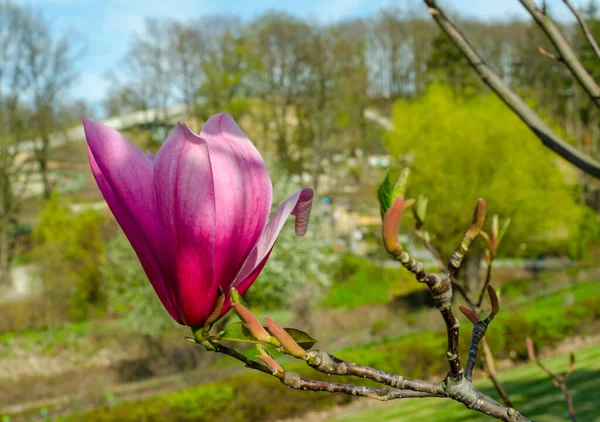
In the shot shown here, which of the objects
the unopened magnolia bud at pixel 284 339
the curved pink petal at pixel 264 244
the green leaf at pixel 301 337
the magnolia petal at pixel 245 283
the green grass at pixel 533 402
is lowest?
the green grass at pixel 533 402

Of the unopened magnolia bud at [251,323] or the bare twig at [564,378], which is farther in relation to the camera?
the bare twig at [564,378]

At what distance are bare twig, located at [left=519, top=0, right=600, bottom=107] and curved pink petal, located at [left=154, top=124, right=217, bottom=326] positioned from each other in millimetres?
968

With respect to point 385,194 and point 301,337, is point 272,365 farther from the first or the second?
point 385,194

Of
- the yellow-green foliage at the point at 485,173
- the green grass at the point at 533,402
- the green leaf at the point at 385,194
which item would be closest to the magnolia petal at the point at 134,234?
the green leaf at the point at 385,194

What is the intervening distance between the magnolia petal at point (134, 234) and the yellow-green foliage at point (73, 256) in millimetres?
20260

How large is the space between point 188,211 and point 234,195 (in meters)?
0.04

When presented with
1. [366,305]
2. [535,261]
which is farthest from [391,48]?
[366,305]

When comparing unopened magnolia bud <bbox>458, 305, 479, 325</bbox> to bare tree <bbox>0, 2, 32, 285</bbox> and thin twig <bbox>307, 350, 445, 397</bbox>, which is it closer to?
thin twig <bbox>307, 350, 445, 397</bbox>

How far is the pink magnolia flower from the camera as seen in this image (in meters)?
0.59

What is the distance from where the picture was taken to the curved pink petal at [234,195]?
60 centimetres

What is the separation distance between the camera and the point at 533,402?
27.2 feet

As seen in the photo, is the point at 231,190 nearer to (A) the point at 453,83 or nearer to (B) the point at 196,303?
(B) the point at 196,303

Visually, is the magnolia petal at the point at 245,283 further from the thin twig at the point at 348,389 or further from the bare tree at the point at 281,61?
the bare tree at the point at 281,61

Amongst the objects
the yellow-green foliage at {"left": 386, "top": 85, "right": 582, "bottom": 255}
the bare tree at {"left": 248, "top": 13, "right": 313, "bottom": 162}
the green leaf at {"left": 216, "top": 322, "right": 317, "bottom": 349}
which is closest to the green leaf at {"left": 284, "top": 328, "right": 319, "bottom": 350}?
the green leaf at {"left": 216, "top": 322, "right": 317, "bottom": 349}
